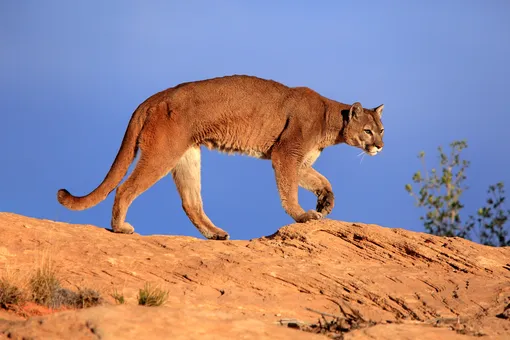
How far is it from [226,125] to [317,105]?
171cm

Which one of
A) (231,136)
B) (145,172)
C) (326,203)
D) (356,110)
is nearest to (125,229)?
(145,172)

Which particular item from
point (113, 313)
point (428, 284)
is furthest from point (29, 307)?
point (428, 284)

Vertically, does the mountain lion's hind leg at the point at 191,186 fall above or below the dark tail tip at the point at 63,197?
above

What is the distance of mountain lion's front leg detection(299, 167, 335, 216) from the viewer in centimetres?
1200

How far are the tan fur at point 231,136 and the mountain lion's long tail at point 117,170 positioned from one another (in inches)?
0.5

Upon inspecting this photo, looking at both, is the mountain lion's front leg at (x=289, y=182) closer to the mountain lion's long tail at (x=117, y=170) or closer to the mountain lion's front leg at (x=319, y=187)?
the mountain lion's front leg at (x=319, y=187)

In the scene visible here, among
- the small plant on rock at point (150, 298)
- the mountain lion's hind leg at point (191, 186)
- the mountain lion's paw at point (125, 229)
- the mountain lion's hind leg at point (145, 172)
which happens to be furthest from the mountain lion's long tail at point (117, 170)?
the small plant on rock at point (150, 298)

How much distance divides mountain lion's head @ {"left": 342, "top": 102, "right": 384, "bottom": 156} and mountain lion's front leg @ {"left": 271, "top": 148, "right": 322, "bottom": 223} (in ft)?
4.54

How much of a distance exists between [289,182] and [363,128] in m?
1.91

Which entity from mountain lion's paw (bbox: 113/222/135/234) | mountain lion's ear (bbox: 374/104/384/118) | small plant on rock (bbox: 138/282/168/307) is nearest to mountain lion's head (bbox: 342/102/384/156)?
mountain lion's ear (bbox: 374/104/384/118)

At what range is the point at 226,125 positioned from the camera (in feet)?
39.2

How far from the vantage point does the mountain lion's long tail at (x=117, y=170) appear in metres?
11.1

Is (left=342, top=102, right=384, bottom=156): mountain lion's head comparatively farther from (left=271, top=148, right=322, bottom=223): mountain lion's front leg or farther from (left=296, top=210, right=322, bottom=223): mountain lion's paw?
(left=296, top=210, right=322, bottom=223): mountain lion's paw

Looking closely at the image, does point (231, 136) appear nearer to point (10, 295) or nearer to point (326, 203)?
point (326, 203)
